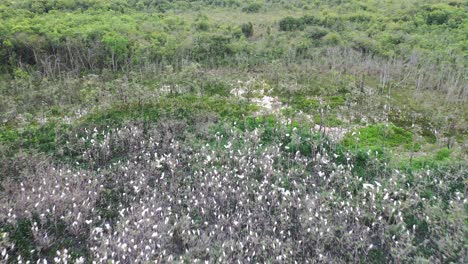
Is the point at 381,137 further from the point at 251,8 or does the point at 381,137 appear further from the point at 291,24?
the point at 251,8

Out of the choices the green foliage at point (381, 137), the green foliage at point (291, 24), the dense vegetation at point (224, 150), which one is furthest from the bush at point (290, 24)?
the green foliage at point (381, 137)

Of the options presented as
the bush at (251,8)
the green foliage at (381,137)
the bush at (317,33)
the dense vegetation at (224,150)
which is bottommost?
the green foliage at (381,137)

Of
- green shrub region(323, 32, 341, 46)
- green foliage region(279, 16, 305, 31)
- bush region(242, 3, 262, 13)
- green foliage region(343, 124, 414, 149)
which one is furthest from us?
bush region(242, 3, 262, 13)

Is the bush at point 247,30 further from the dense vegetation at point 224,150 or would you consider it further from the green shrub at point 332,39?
the green shrub at point 332,39

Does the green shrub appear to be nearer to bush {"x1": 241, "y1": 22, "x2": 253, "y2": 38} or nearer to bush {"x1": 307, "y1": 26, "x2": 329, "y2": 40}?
bush {"x1": 307, "y1": 26, "x2": 329, "y2": 40}

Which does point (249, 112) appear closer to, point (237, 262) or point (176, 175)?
point (176, 175)

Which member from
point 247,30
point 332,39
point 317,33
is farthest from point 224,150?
point 247,30

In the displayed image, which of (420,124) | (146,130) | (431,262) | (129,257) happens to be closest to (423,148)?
(420,124)

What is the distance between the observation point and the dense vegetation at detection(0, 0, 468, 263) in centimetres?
573

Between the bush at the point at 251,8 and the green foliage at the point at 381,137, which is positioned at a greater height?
the bush at the point at 251,8

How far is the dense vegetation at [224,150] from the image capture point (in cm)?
573

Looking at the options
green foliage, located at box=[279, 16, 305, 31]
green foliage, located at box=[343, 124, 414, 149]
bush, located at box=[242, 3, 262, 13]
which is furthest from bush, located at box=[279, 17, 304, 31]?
green foliage, located at box=[343, 124, 414, 149]

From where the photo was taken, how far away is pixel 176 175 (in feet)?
24.1

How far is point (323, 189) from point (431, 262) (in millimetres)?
2062
